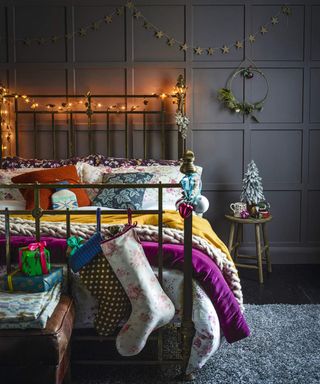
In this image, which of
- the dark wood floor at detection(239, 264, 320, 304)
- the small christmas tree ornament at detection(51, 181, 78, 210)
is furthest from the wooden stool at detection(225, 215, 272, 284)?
the small christmas tree ornament at detection(51, 181, 78, 210)

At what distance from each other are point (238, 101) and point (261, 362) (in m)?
2.57

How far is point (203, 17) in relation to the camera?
4246 mm

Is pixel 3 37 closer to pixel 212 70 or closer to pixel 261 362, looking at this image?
pixel 212 70

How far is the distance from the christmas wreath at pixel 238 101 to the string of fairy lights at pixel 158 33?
0.73 feet

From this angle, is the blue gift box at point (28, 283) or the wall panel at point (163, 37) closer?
the blue gift box at point (28, 283)

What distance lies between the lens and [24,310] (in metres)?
1.72

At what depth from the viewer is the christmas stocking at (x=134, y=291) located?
1.96m

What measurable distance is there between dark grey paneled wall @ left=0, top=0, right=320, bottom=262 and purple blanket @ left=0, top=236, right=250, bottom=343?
7.20ft

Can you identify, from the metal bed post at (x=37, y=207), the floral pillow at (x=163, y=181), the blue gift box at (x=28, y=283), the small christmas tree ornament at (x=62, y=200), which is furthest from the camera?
the floral pillow at (x=163, y=181)

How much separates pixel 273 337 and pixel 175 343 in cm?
55

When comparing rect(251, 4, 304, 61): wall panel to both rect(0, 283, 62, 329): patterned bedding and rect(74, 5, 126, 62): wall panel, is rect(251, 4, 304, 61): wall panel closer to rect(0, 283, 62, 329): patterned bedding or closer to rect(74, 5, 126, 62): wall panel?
rect(74, 5, 126, 62): wall panel

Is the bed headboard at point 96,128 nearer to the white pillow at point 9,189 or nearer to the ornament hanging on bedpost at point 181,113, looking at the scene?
the ornament hanging on bedpost at point 181,113

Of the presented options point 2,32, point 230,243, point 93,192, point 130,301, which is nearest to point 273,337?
point 130,301

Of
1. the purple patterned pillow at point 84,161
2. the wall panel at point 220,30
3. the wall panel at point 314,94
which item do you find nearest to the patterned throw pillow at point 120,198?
the purple patterned pillow at point 84,161
